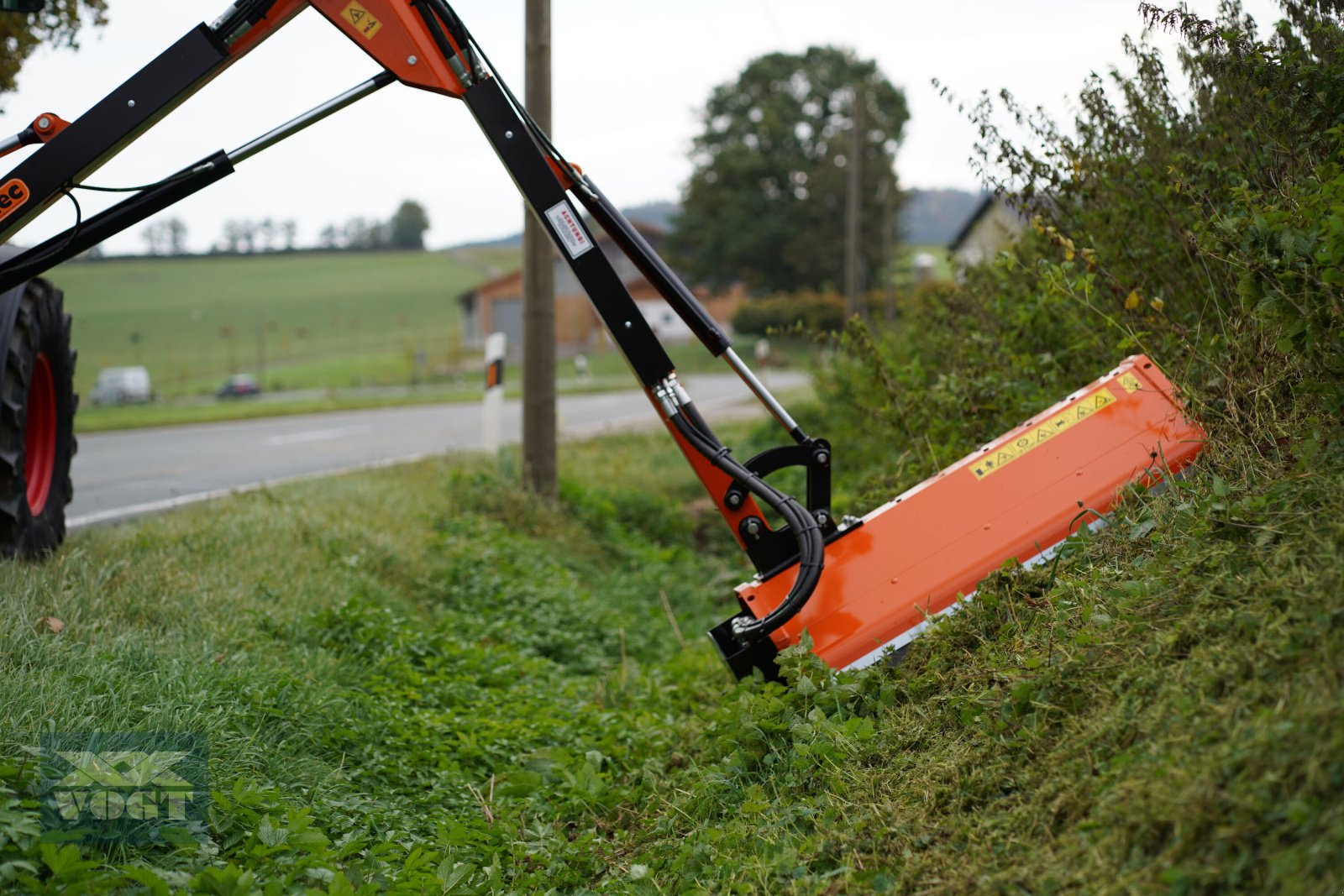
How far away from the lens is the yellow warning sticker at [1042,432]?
441cm

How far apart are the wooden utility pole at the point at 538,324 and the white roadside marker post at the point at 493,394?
128cm

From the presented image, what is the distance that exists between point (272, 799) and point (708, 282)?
183ft

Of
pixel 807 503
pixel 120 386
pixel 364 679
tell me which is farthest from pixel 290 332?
pixel 807 503

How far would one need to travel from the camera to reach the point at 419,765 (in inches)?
161

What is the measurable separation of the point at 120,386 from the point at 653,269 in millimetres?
33109

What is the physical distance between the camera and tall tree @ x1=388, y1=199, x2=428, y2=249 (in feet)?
373

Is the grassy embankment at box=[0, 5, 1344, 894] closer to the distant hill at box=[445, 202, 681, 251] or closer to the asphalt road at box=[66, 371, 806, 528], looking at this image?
the asphalt road at box=[66, 371, 806, 528]

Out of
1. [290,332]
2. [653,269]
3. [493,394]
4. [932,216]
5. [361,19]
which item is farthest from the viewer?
[932,216]

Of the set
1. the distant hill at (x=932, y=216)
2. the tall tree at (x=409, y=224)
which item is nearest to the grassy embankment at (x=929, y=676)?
the distant hill at (x=932, y=216)

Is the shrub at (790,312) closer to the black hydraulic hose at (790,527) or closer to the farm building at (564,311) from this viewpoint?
the farm building at (564,311)

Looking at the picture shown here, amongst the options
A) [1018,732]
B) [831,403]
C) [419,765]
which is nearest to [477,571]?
[419,765]

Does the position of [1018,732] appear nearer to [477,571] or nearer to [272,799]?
[272,799]

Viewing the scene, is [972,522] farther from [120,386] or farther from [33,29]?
[120,386]

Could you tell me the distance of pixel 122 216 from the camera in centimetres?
437
